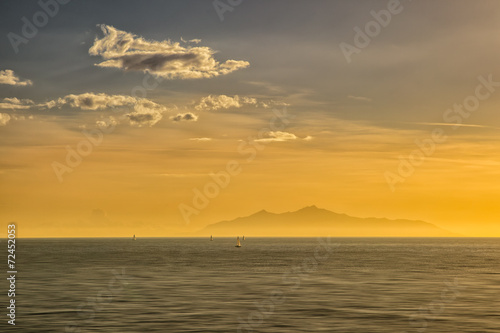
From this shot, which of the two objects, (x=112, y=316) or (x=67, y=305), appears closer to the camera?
(x=112, y=316)

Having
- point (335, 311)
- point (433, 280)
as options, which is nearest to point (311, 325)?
point (335, 311)

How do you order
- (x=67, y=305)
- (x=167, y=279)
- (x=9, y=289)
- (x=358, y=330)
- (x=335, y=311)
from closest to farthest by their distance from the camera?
(x=358, y=330) → (x=335, y=311) → (x=67, y=305) → (x=9, y=289) → (x=167, y=279)

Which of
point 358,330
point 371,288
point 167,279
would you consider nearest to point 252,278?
point 167,279

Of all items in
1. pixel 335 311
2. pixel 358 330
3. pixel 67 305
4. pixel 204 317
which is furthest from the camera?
pixel 67 305

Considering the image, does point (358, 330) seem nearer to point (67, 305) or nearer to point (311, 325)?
point (311, 325)

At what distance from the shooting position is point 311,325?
44.5 metres

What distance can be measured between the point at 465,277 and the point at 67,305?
200 ft

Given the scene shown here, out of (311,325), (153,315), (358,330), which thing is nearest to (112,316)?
(153,315)

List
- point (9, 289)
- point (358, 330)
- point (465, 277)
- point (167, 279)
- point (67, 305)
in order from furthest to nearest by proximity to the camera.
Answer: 1. point (465, 277)
2. point (167, 279)
3. point (9, 289)
4. point (67, 305)
5. point (358, 330)

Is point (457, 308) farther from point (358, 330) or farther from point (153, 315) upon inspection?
point (153, 315)

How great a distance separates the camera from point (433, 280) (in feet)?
275

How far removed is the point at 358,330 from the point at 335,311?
8634 mm

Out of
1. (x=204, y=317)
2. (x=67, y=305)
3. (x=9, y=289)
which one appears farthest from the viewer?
(x=9, y=289)

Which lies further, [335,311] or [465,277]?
[465,277]
